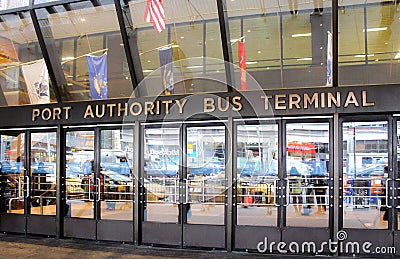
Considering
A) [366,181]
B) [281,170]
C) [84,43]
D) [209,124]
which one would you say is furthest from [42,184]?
[366,181]

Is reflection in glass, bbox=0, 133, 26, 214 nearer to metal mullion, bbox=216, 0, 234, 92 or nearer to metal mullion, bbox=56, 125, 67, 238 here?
metal mullion, bbox=56, 125, 67, 238

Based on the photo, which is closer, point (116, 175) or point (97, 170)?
point (116, 175)

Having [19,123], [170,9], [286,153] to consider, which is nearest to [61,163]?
[19,123]

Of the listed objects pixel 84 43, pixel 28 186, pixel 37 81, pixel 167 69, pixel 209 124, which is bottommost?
pixel 28 186

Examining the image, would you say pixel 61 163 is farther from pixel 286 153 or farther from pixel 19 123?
pixel 286 153

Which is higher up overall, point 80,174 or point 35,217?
point 80,174

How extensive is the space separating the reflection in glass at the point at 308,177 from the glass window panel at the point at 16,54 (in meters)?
5.38

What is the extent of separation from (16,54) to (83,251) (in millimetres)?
4748

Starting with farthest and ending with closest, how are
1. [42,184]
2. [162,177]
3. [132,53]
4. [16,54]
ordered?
1. [16,54]
2. [42,184]
3. [132,53]
4. [162,177]

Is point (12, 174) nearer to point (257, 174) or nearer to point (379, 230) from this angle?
point (257, 174)

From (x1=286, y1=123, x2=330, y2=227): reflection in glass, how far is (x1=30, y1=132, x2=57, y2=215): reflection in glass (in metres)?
5.05

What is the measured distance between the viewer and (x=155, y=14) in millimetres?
7262

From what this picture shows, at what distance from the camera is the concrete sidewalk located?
296 inches

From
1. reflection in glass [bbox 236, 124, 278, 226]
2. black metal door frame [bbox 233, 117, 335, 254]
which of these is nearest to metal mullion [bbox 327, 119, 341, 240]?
black metal door frame [bbox 233, 117, 335, 254]
